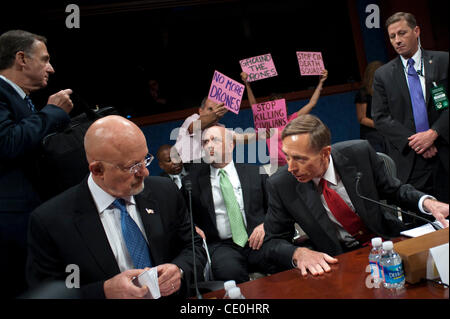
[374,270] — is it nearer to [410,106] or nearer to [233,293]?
[233,293]

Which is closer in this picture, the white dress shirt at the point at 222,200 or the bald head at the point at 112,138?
Answer: the bald head at the point at 112,138

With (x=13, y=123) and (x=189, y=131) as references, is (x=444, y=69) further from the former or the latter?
(x=189, y=131)

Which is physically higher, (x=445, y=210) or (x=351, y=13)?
(x=351, y=13)

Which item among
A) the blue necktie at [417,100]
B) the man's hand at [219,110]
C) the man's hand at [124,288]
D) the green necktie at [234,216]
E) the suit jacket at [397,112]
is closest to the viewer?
the man's hand at [124,288]

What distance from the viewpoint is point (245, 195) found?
2650mm

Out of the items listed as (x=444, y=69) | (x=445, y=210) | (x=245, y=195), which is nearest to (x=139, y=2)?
(x=245, y=195)

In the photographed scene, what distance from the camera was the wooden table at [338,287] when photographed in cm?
122

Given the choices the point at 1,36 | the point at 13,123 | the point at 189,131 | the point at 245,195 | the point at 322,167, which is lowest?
the point at 245,195

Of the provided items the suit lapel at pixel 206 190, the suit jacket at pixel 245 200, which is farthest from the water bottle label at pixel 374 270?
the suit lapel at pixel 206 190

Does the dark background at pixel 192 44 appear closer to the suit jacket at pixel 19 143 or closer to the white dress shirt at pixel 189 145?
the white dress shirt at pixel 189 145

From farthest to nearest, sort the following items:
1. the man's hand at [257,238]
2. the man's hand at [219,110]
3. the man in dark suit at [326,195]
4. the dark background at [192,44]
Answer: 1. the dark background at [192,44]
2. the man's hand at [219,110]
3. the man's hand at [257,238]
4. the man in dark suit at [326,195]

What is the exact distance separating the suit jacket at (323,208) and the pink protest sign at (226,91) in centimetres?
102

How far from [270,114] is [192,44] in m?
1.23

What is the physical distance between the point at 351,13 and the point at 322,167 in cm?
312
